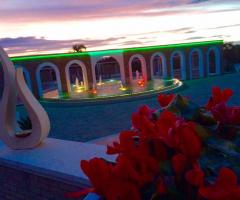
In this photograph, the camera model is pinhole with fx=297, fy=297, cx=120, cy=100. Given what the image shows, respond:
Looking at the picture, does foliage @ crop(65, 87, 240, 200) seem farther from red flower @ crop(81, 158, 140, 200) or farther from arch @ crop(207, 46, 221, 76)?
arch @ crop(207, 46, 221, 76)

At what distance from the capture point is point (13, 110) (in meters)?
5.16

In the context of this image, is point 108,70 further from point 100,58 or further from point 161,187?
point 161,187

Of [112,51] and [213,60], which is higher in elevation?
[112,51]

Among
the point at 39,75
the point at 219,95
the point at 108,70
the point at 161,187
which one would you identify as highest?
the point at 219,95

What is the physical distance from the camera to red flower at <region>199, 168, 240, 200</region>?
2.72 ft

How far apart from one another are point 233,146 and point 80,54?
2056 centimetres

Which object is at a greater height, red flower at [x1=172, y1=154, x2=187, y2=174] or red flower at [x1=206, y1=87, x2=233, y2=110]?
red flower at [x1=206, y1=87, x2=233, y2=110]

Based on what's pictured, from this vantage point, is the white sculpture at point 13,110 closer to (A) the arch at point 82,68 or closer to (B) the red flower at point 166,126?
(B) the red flower at point 166,126

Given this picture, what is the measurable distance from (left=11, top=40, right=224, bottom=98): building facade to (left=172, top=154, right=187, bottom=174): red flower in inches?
761

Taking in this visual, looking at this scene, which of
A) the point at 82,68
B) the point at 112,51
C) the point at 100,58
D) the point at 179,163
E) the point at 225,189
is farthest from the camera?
the point at 112,51

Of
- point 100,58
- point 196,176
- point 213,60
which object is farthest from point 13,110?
point 213,60

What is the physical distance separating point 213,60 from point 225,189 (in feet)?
90.7

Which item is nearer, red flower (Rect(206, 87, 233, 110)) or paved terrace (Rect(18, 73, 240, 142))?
red flower (Rect(206, 87, 233, 110))

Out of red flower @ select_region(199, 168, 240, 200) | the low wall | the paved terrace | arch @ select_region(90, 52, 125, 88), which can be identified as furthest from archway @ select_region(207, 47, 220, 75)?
red flower @ select_region(199, 168, 240, 200)
